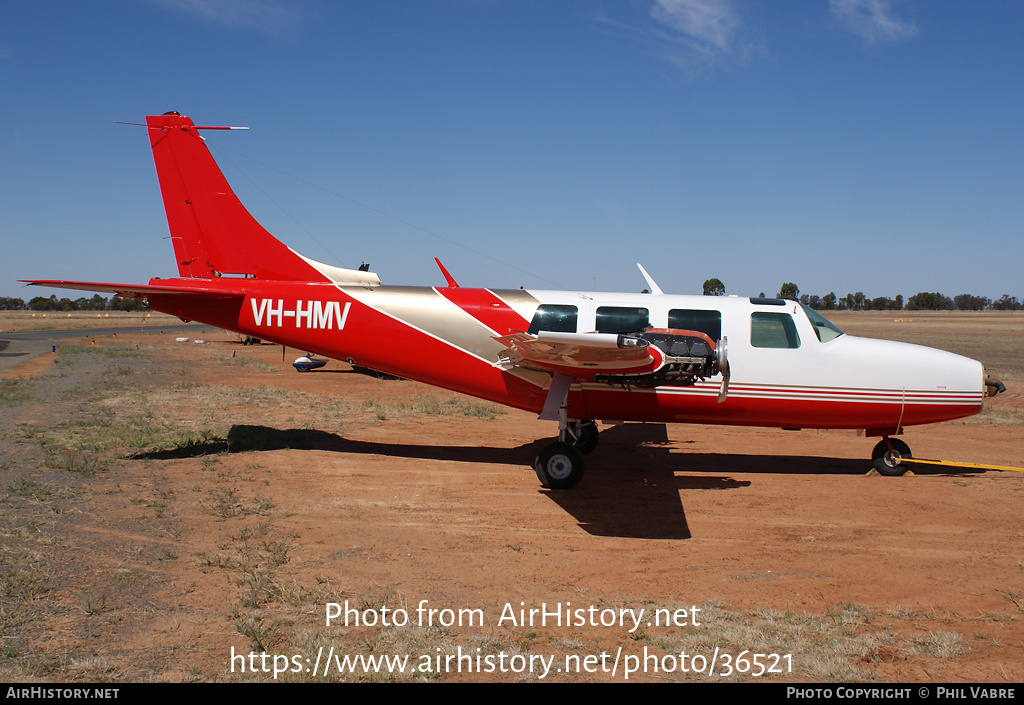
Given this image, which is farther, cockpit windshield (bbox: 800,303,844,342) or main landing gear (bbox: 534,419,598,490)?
cockpit windshield (bbox: 800,303,844,342)

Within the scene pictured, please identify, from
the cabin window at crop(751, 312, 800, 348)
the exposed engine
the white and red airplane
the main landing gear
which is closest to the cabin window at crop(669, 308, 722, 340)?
the white and red airplane

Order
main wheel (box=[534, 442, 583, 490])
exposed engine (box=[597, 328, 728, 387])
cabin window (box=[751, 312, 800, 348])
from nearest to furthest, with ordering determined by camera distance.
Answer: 1. exposed engine (box=[597, 328, 728, 387])
2. main wheel (box=[534, 442, 583, 490])
3. cabin window (box=[751, 312, 800, 348])

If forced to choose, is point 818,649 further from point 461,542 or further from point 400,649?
point 461,542

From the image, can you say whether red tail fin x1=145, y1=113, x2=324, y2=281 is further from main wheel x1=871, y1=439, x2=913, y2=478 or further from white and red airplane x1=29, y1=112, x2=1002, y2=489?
main wheel x1=871, y1=439, x2=913, y2=478

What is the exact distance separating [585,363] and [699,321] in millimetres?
2402

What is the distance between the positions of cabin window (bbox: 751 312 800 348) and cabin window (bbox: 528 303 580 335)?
112 inches

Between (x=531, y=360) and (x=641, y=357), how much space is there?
6.15 ft

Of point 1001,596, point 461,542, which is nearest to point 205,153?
point 461,542

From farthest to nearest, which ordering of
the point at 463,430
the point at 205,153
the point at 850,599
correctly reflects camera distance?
the point at 463,430 → the point at 205,153 → the point at 850,599

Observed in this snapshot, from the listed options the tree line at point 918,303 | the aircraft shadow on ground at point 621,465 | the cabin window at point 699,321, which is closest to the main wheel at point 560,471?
the aircraft shadow on ground at point 621,465

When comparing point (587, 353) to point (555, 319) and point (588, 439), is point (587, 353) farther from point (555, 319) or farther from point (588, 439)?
point (588, 439)

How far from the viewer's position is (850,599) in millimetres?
5957

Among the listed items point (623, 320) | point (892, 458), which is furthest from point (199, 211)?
point (892, 458)

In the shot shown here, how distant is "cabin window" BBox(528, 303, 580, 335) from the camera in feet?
32.7
